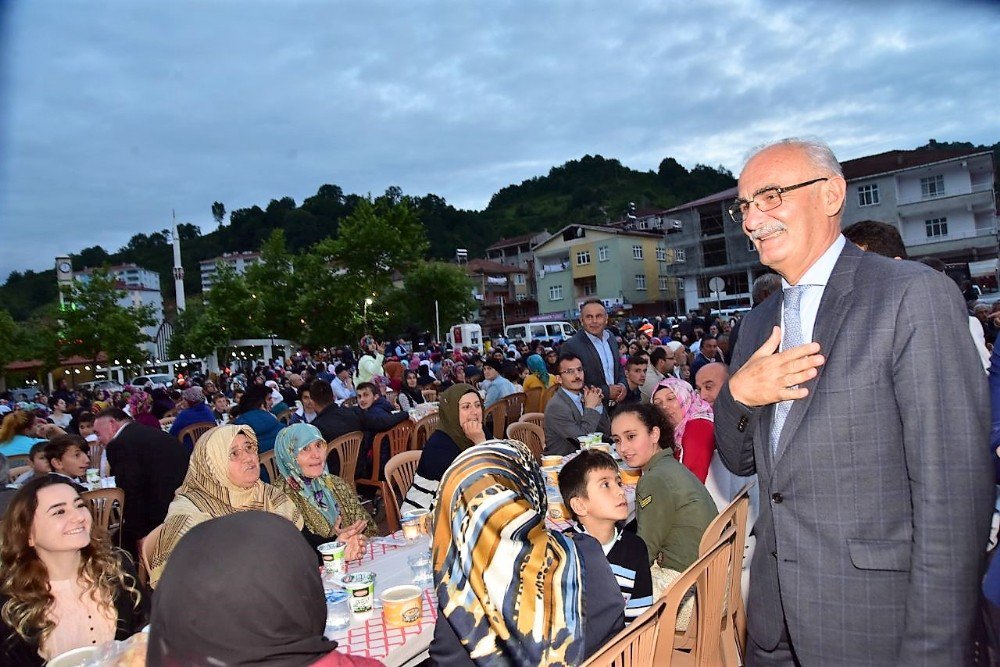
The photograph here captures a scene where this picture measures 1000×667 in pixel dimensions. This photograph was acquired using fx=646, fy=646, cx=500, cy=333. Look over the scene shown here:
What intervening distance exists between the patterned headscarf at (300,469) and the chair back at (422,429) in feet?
11.1

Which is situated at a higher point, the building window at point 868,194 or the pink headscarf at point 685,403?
the building window at point 868,194

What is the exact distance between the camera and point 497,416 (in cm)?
862

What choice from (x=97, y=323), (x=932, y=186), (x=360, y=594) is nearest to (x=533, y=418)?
(x=360, y=594)

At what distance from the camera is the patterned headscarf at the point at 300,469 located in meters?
4.13

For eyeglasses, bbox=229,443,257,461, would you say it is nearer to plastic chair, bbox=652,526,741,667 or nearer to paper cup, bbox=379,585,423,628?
paper cup, bbox=379,585,423,628

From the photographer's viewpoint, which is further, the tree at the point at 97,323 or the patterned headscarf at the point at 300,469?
the tree at the point at 97,323

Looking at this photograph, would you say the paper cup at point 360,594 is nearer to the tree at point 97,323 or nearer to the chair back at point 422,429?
the chair back at point 422,429

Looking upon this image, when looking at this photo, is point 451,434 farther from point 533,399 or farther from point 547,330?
point 547,330

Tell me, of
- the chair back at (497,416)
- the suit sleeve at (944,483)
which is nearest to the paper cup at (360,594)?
the suit sleeve at (944,483)

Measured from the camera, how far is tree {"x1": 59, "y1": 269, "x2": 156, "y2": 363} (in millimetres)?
32188

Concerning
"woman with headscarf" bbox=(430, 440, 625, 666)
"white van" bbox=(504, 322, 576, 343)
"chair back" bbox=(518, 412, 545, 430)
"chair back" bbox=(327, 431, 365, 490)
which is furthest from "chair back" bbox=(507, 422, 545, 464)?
"white van" bbox=(504, 322, 576, 343)

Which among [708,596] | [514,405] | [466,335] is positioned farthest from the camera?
[466,335]

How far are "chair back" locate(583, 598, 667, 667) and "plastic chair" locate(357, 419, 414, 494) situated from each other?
5431 millimetres

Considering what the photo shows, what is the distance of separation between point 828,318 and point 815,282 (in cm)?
14
